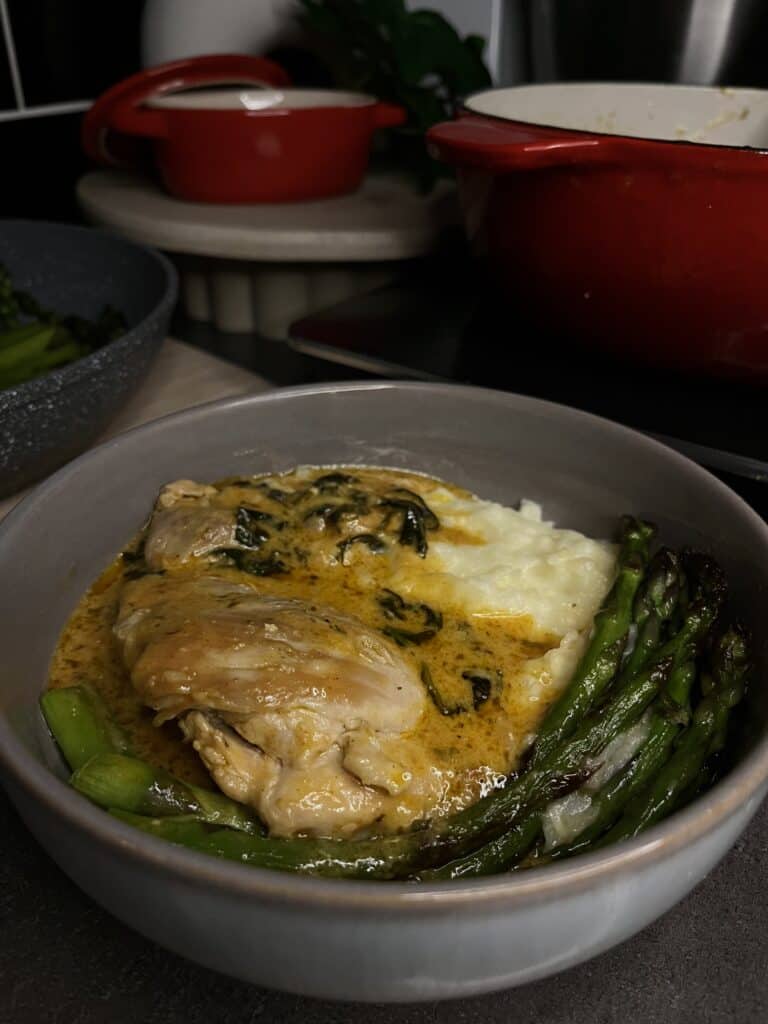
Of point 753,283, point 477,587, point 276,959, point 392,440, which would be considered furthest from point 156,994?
point 753,283

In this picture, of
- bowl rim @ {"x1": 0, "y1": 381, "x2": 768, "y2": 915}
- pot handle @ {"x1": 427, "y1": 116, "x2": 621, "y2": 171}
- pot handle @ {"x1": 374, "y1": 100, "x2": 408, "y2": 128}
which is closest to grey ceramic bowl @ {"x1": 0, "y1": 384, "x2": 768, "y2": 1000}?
bowl rim @ {"x1": 0, "y1": 381, "x2": 768, "y2": 915}

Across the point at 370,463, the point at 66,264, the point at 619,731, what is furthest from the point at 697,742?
the point at 66,264

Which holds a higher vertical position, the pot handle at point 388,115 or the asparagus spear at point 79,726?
the pot handle at point 388,115

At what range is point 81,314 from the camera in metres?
1.51

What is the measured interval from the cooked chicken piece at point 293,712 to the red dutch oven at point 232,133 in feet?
3.44

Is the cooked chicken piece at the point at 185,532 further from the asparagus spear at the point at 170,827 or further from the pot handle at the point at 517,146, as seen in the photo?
the pot handle at the point at 517,146

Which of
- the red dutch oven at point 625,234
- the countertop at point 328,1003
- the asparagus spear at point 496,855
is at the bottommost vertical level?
the countertop at point 328,1003

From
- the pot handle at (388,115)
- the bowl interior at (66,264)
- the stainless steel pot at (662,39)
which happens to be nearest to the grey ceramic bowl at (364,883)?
the bowl interior at (66,264)

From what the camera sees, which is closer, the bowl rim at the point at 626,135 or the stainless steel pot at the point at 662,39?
the bowl rim at the point at 626,135

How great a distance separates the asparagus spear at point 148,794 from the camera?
0.67 meters

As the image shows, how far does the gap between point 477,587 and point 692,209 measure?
0.48 metres

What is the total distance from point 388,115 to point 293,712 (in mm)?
1310

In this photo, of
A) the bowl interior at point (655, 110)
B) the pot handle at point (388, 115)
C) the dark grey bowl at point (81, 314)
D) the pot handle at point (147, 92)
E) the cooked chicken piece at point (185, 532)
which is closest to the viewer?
the cooked chicken piece at point (185, 532)

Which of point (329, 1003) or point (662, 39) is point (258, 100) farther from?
point (329, 1003)
